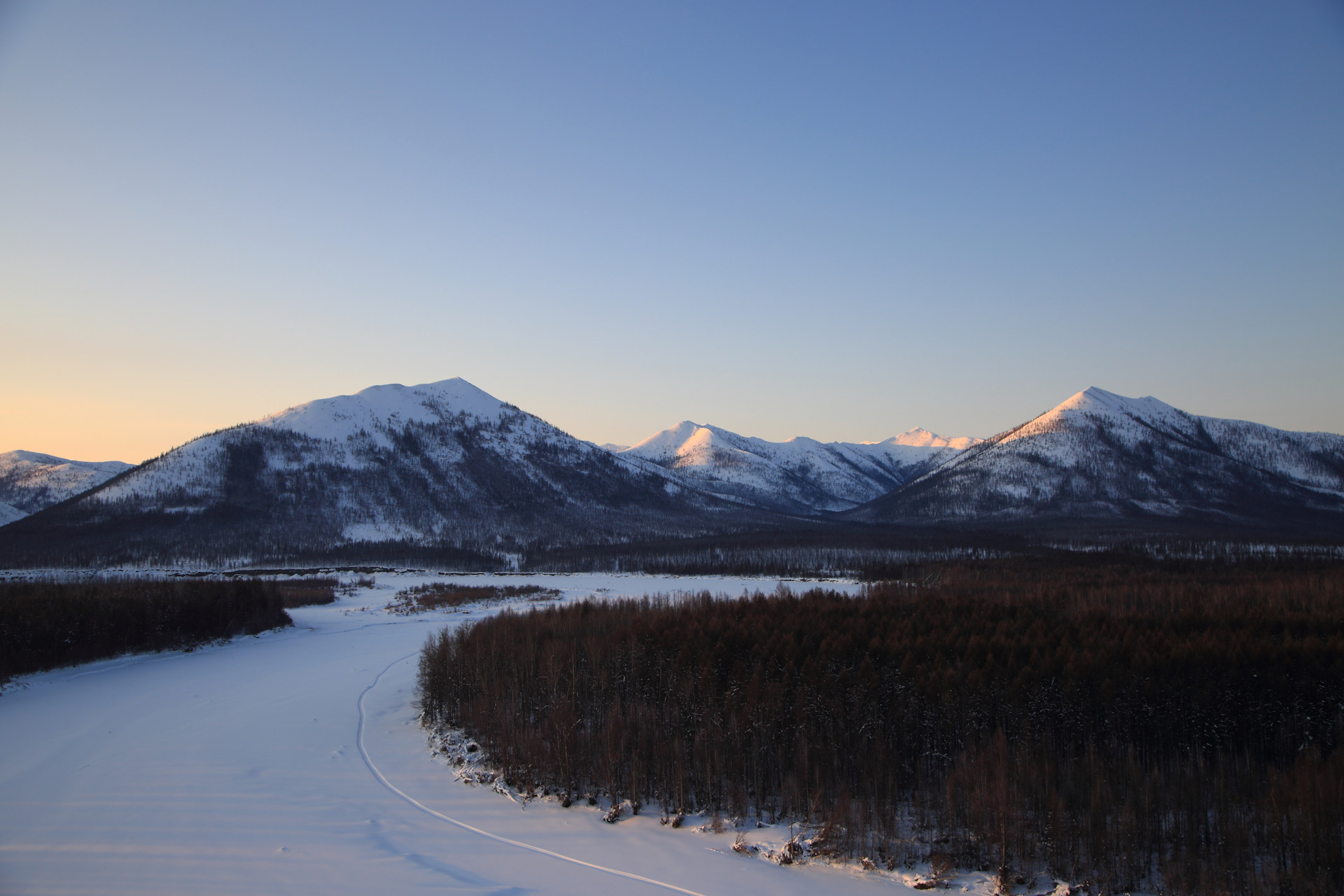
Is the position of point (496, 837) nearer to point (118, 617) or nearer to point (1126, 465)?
point (118, 617)

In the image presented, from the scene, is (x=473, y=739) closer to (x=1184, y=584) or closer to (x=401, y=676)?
(x=401, y=676)

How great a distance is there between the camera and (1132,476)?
529 feet

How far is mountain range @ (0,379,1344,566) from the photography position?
110 metres

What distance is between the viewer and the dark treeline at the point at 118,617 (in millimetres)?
18547

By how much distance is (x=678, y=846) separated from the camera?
8375mm

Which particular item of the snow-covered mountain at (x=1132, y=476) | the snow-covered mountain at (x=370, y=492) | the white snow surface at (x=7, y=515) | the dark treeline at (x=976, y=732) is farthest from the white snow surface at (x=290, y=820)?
the white snow surface at (x=7, y=515)

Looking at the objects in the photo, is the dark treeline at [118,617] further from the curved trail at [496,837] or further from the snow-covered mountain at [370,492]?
the snow-covered mountain at [370,492]

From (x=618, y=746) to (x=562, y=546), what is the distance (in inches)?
4304

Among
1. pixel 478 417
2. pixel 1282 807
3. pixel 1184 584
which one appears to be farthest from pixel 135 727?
pixel 478 417

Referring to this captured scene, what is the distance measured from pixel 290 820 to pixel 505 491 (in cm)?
15485

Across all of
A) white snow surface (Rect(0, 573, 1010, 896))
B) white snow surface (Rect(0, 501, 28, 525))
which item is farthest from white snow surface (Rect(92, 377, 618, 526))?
white snow surface (Rect(0, 573, 1010, 896))

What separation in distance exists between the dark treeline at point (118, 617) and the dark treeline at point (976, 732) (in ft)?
38.8

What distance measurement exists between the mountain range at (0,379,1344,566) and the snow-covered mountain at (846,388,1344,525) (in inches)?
24.1

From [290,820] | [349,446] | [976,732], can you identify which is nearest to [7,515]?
[349,446]
